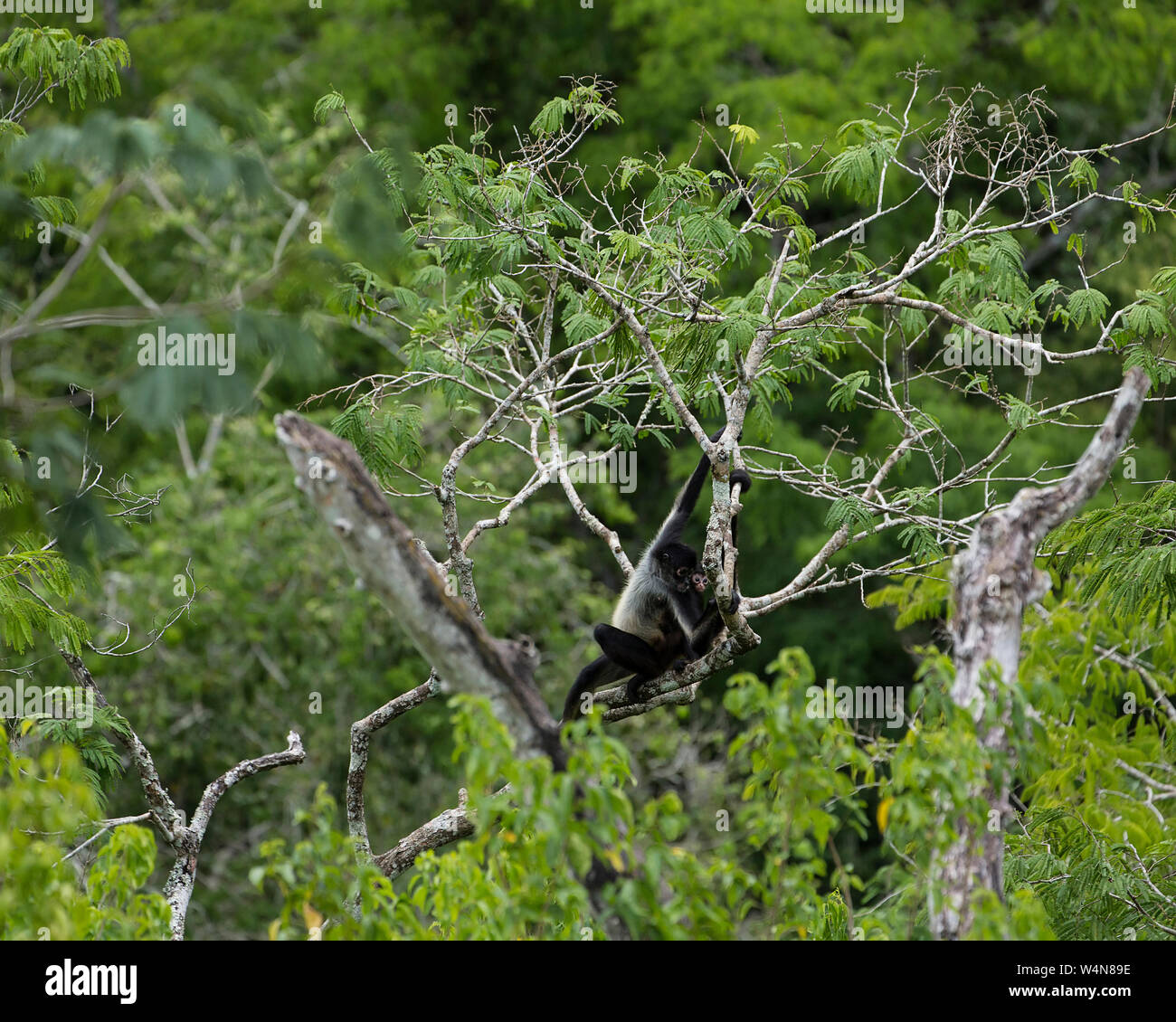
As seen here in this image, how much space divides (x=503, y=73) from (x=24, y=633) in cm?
1690

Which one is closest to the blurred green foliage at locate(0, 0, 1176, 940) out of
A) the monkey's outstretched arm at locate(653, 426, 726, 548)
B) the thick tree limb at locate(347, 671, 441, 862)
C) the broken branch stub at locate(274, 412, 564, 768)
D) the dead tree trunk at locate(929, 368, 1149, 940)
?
the dead tree trunk at locate(929, 368, 1149, 940)

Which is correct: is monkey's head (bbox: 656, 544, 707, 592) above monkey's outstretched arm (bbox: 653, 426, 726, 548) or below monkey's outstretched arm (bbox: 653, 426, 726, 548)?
below

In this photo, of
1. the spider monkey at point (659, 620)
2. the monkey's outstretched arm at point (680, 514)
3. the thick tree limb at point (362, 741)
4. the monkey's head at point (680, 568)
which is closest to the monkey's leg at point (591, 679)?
the spider monkey at point (659, 620)

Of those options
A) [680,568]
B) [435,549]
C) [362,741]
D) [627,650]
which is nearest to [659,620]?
[680,568]

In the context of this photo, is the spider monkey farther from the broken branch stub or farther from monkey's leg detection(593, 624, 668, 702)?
the broken branch stub

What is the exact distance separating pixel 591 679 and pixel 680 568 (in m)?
0.93

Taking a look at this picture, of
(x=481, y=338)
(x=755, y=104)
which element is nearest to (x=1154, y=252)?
(x=755, y=104)

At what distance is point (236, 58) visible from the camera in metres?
A: 19.7

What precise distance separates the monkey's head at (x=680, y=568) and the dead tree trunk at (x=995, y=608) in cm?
303

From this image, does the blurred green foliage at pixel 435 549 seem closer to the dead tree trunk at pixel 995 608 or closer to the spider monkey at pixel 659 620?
the dead tree trunk at pixel 995 608

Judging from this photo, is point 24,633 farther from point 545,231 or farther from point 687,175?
point 687,175

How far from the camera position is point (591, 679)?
8.30 metres

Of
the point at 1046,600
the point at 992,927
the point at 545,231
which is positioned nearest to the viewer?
the point at 992,927

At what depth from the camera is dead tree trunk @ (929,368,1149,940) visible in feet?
15.6
